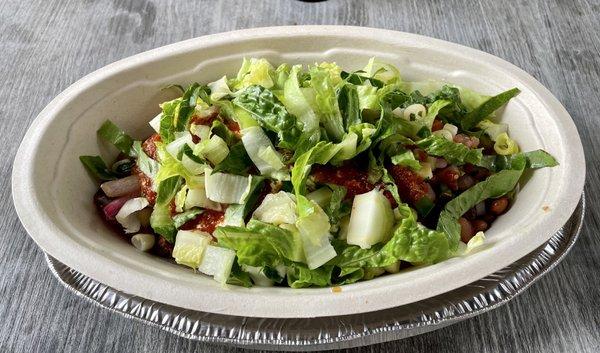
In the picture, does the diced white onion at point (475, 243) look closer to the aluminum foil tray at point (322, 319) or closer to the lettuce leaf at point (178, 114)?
the aluminum foil tray at point (322, 319)

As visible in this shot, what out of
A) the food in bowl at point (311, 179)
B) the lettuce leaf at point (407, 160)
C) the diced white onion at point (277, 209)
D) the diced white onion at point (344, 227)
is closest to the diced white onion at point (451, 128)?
the food in bowl at point (311, 179)

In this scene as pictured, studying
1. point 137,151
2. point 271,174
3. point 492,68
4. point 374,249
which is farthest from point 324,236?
point 492,68

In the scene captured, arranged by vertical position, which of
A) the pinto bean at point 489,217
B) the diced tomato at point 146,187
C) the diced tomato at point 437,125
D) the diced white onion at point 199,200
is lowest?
the diced tomato at point 146,187

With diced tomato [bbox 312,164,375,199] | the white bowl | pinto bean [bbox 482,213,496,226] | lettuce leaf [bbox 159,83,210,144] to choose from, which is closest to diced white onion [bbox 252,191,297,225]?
diced tomato [bbox 312,164,375,199]

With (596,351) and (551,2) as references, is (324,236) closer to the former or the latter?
(596,351)

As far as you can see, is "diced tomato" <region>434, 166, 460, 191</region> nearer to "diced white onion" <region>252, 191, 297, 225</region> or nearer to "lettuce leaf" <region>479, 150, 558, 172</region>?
"lettuce leaf" <region>479, 150, 558, 172</region>
